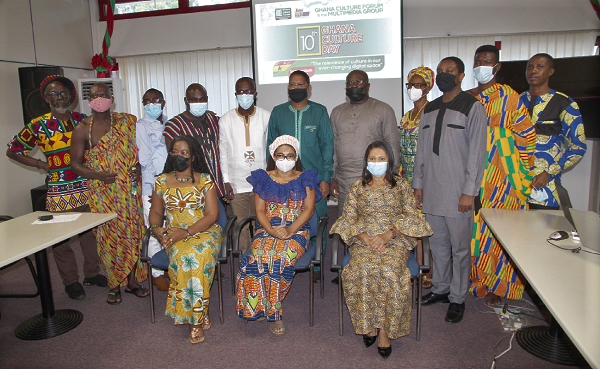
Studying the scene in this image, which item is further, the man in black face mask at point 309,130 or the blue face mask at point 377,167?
the man in black face mask at point 309,130

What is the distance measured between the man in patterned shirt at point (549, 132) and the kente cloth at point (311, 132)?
66.2 inches

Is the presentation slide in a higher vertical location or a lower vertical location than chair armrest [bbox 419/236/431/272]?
higher

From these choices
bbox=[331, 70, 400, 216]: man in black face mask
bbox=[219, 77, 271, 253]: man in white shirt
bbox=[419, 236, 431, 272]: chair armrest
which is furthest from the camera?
bbox=[219, 77, 271, 253]: man in white shirt

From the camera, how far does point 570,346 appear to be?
97.3 inches

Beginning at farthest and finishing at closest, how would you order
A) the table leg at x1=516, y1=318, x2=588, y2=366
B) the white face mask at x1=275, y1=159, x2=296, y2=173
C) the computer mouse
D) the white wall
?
the white wall, the white face mask at x1=275, y1=159, x2=296, y2=173, the table leg at x1=516, y1=318, x2=588, y2=366, the computer mouse

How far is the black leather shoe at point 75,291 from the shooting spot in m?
3.46

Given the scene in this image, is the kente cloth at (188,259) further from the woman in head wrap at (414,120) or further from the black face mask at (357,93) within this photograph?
the woman in head wrap at (414,120)

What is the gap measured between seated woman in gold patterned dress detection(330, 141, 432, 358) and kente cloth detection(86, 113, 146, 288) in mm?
1768

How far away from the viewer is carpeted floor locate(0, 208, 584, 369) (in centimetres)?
248

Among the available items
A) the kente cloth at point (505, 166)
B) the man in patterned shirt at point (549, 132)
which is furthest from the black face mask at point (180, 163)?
the man in patterned shirt at point (549, 132)

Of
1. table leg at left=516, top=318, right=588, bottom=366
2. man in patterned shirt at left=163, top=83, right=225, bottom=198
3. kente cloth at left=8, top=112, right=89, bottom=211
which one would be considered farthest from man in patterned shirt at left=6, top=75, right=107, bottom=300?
table leg at left=516, top=318, right=588, bottom=366

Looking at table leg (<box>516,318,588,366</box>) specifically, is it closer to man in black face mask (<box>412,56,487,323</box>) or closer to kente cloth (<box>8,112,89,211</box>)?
man in black face mask (<box>412,56,487,323</box>)

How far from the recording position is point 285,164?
9.98 feet

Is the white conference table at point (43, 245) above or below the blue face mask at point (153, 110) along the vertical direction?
below
